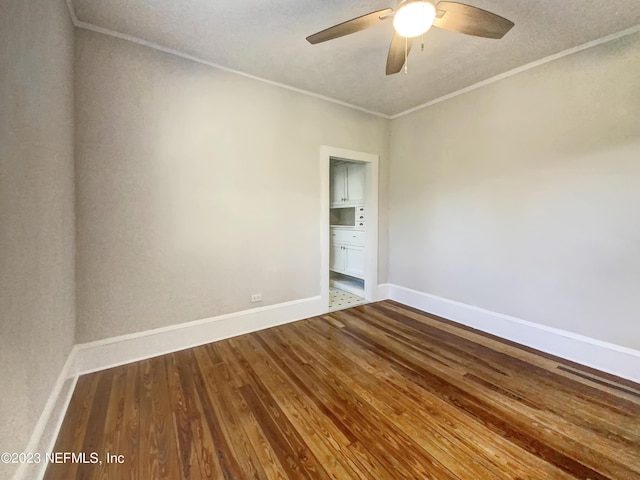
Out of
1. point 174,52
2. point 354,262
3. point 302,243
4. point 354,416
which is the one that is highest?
point 174,52

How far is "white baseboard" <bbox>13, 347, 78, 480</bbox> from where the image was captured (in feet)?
3.64

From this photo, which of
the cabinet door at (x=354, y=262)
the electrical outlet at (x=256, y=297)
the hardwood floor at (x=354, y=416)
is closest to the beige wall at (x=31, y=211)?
the hardwood floor at (x=354, y=416)

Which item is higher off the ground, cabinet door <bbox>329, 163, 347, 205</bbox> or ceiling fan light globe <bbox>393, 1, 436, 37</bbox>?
ceiling fan light globe <bbox>393, 1, 436, 37</bbox>

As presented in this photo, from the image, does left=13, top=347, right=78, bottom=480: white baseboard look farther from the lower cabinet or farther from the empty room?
the lower cabinet

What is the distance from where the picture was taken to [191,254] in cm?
245

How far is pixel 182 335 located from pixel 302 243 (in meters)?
1.56

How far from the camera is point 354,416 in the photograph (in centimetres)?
160

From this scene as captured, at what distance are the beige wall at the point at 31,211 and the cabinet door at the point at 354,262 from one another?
11.4 feet

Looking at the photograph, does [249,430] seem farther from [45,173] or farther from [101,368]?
[45,173]

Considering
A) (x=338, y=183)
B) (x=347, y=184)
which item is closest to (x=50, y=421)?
(x=347, y=184)

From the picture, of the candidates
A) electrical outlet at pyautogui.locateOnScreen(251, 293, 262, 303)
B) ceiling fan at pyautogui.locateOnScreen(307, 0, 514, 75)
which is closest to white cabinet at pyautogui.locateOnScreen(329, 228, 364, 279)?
electrical outlet at pyautogui.locateOnScreen(251, 293, 262, 303)

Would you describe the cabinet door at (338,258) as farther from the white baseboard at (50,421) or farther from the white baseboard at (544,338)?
the white baseboard at (50,421)

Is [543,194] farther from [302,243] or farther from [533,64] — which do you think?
[302,243]

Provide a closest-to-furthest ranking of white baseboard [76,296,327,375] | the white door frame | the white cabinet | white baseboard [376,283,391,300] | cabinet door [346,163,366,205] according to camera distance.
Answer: white baseboard [76,296,327,375] → the white door frame → white baseboard [376,283,391,300] → cabinet door [346,163,366,205] → the white cabinet
